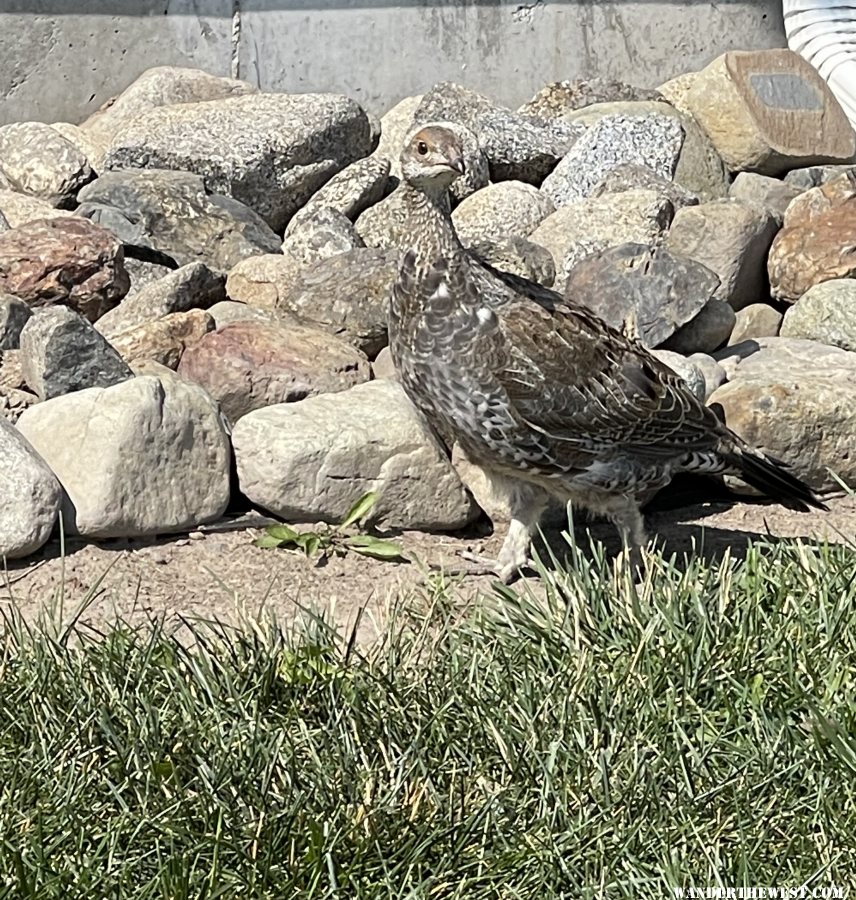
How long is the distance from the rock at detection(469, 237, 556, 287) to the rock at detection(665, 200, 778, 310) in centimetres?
63

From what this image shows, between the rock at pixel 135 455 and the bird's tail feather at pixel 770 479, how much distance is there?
187cm

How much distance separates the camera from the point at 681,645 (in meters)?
4.23

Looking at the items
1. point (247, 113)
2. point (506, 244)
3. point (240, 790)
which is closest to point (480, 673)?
point (240, 790)

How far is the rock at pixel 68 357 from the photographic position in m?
5.94

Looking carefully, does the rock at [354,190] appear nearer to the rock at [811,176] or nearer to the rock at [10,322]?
the rock at [10,322]

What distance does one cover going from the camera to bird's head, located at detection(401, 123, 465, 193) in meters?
5.00

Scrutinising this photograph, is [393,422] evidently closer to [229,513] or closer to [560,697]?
[229,513]

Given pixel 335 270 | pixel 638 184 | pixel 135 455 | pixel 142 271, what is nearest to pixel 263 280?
pixel 335 270

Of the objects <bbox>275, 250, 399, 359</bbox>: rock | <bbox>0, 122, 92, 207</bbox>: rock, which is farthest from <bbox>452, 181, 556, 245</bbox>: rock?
<bbox>0, 122, 92, 207</bbox>: rock

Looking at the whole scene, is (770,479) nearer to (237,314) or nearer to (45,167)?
(237,314)

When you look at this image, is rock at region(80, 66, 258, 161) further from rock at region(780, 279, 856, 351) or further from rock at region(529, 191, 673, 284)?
rock at region(780, 279, 856, 351)

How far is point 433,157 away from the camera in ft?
16.5

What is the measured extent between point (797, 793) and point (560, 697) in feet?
2.11

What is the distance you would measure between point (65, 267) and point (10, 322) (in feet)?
1.83
